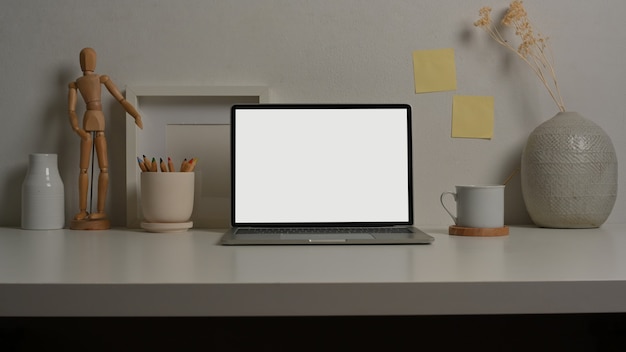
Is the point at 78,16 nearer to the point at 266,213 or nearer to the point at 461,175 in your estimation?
the point at 266,213

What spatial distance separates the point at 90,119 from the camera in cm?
122

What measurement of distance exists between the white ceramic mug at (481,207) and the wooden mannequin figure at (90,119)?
0.63 meters

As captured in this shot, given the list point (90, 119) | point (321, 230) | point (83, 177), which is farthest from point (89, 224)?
point (321, 230)

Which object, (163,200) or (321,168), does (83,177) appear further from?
(321,168)

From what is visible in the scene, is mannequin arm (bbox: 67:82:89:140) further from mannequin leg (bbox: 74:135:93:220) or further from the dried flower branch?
the dried flower branch

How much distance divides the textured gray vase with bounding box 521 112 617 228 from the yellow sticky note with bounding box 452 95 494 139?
12cm

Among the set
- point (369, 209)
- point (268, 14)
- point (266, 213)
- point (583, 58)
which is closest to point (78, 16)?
point (268, 14)

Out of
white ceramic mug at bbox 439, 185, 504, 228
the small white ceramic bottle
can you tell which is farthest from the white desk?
the small white ceramic bottle

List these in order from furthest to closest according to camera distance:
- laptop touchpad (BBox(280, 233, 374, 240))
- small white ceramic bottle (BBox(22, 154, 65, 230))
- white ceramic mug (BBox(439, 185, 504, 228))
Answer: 1. small white ceramic bottle (BBox(22, 154, 65, 230))
2. white ceramic mug (BBox(439, 185, 504, 228))
3. laptop touchpad (BBox(280, 233, 374, 240))

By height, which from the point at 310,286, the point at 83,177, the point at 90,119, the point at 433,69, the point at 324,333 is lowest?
the point at 324,333

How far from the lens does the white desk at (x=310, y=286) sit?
0.66 metres

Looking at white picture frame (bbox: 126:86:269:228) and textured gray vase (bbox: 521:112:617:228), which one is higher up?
white picture frame (bbox: 126:86:269:228)

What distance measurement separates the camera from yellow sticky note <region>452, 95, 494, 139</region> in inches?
50.7

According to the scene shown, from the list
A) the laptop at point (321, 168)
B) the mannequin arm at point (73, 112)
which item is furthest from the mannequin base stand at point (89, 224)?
the laptop at point (321, 168)
